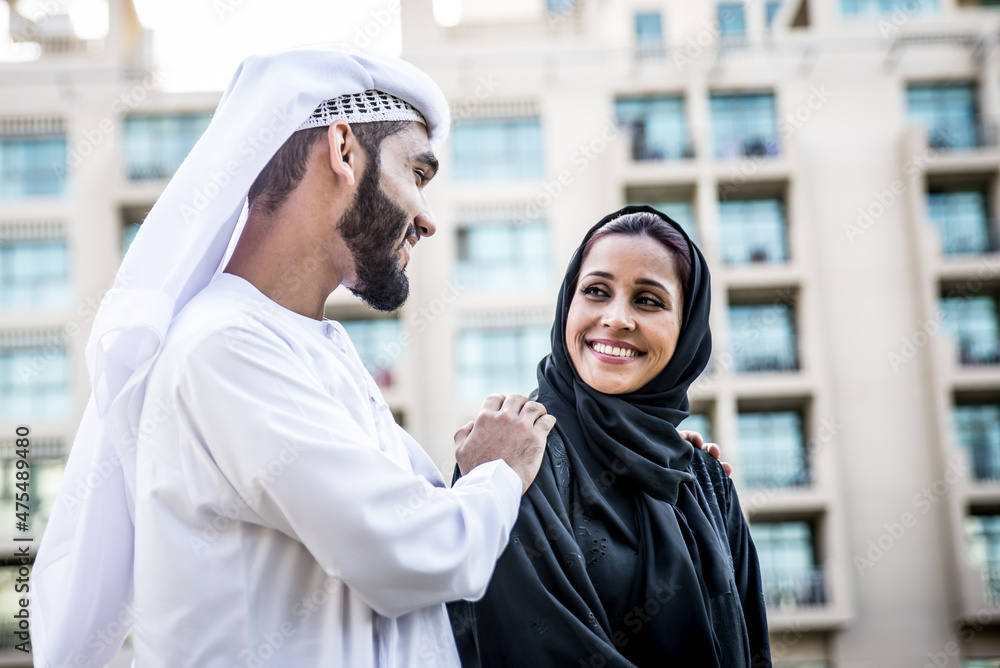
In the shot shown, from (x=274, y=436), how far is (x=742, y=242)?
18.0 meters

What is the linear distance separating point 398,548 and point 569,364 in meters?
1.16

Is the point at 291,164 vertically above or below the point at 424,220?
above

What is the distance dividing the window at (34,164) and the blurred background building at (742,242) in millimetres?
41

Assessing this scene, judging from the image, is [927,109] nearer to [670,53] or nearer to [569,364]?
[670,53]

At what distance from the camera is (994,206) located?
62.2ft

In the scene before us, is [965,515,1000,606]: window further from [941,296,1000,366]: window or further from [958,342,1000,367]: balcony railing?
[941,296,1000,366]: window

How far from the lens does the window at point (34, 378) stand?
17.8 m

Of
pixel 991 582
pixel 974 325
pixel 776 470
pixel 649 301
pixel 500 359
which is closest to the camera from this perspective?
pixel 649 301

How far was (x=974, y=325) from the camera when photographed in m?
18.6

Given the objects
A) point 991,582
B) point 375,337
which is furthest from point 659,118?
point 991,582

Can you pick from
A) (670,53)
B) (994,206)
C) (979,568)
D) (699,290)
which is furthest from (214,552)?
(994,206)

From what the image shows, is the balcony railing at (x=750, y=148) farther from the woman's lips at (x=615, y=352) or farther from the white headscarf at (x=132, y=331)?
the white headscarf at (x=132, y=331)

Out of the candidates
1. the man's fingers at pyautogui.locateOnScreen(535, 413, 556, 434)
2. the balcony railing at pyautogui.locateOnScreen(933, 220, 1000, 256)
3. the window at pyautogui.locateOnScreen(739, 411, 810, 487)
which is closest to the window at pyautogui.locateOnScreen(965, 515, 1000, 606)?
the window at pyautogui.locateOnScreen(739, 411, 810, 487)

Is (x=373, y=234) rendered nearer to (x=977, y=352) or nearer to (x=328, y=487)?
(x=328, y=487)
